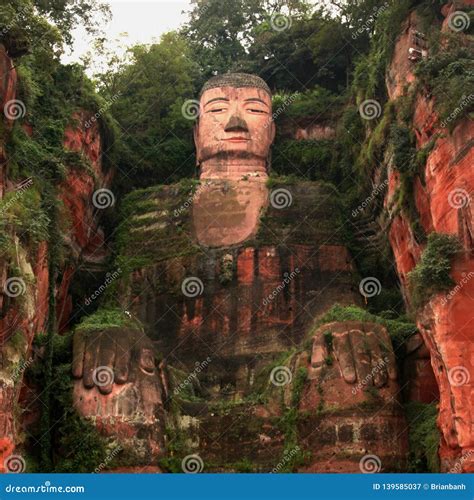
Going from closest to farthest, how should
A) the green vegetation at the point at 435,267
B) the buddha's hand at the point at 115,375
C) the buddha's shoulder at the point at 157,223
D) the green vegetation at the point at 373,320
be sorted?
the green vegetation at the point at 435,267 → the buddha's hand at the point at 115,375 → the green vegetation at the point at 373,320 → the buddha's shoulder at the point at 157,223

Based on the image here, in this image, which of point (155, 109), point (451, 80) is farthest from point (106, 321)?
point (155, 109)

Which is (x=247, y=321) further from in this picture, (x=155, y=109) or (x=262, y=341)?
(x=155, y=109)

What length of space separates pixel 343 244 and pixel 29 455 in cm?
1013

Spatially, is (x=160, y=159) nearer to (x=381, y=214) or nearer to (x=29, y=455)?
(x=381, y=214)

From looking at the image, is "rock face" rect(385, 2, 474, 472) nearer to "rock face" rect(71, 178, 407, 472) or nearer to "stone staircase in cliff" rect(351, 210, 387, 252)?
"rock face" rect(71, 178, 407, 472)

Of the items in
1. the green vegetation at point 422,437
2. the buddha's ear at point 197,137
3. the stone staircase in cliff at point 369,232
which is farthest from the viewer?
the buddha's ear at point 197,137

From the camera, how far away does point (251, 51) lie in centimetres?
3594

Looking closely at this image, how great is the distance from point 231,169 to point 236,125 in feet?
4.11

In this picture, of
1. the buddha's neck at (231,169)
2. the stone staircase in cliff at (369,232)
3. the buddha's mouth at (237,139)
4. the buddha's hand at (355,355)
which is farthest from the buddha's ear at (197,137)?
the buddha's hand at (355,355)

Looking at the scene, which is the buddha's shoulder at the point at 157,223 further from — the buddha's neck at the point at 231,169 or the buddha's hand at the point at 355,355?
the buddha's hand at the point at 355,355

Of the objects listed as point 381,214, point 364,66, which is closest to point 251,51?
point 364,66

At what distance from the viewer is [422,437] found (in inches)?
767

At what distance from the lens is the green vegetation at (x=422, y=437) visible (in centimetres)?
1894

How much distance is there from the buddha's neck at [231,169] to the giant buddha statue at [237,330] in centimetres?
4
